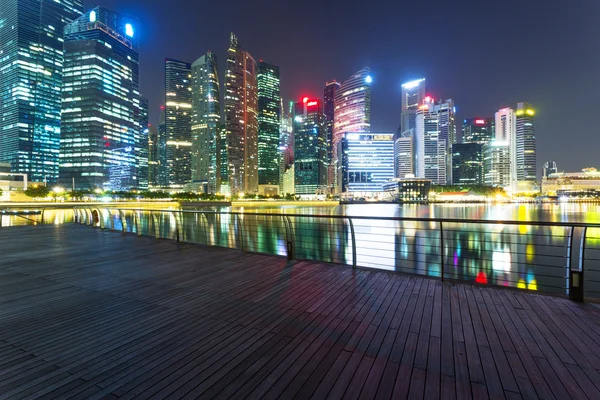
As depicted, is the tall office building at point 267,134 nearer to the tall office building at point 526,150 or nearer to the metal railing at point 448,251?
the metal railing at point 448,251

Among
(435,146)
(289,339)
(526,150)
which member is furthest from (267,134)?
(526,150)

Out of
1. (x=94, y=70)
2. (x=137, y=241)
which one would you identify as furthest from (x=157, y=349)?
(x=94, y=70)

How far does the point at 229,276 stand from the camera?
521 cm

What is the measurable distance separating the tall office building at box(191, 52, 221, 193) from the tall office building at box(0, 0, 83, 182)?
65.7 meters

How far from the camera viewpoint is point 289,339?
9.30ft

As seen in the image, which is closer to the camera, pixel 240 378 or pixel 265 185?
pixel 240 378

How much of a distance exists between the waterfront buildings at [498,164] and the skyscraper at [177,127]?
21526cm

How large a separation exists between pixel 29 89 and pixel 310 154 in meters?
152

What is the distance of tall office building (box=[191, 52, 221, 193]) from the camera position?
149 meters

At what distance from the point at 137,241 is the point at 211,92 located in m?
169

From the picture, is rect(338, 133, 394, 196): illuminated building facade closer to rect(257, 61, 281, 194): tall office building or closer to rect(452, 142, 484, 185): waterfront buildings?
rect(257, 61, 281, 194): tall office building


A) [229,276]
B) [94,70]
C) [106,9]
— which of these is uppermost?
[106,9]

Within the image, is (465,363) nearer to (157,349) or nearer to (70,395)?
(157,349)

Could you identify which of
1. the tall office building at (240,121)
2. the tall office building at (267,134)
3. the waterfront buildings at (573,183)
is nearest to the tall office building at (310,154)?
the tall office building at (267,134)
